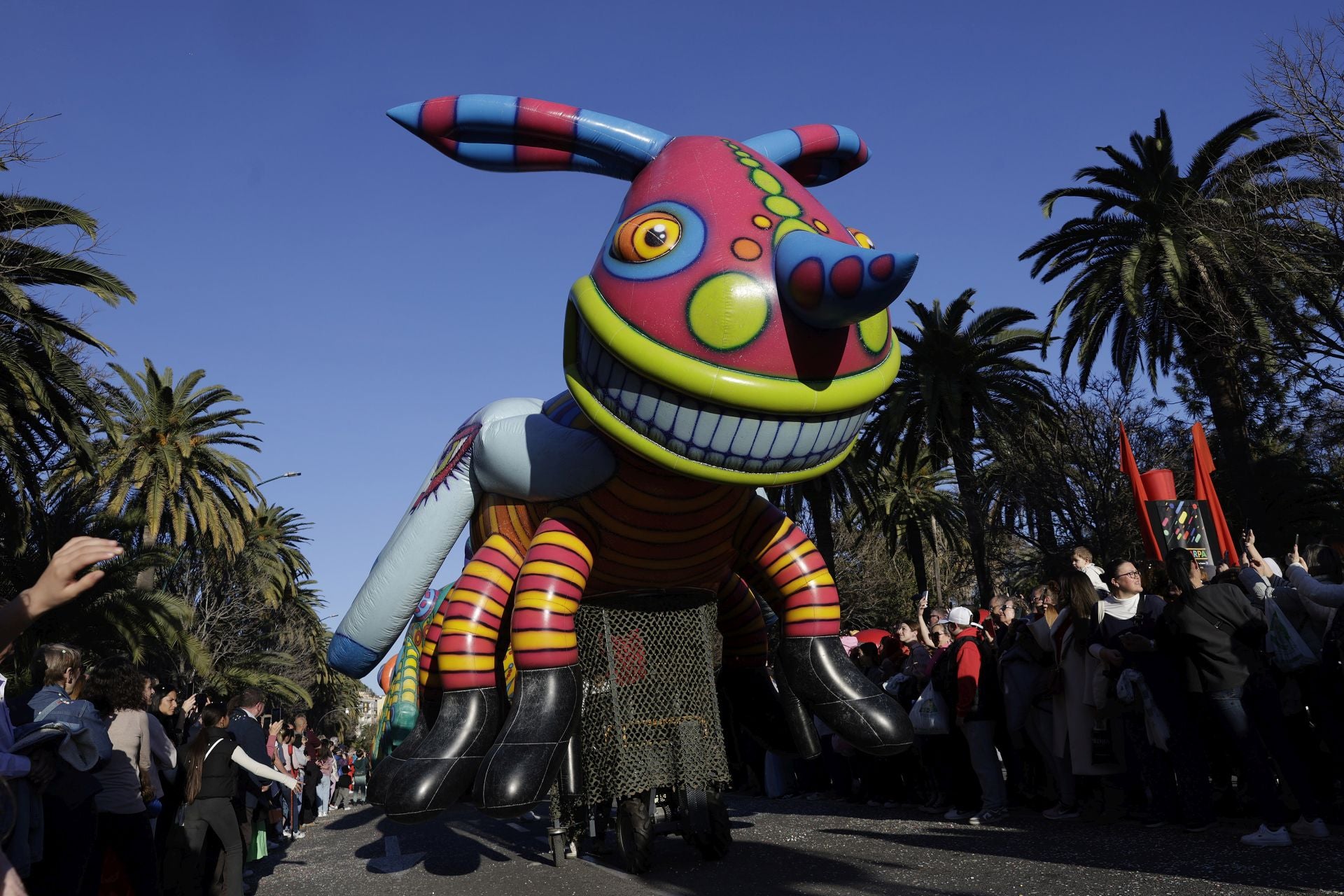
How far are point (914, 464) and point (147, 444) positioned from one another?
1778 centimetres

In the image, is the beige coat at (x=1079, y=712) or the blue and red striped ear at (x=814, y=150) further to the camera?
the beige coat at (x=1079, y=712)

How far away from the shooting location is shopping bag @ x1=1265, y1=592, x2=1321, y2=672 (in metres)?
5.86

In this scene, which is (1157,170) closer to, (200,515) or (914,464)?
(914,464)

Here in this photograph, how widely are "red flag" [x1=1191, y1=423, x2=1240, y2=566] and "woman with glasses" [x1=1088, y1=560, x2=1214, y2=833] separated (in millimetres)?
4618

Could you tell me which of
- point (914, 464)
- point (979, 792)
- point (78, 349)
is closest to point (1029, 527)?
point (914, 464)

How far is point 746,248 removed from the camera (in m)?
5.30

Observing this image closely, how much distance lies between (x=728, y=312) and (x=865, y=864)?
3240mm

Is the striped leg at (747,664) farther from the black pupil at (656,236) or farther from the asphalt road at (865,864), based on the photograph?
the black pupil at (656,236)

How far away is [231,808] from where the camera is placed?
6.95 meters

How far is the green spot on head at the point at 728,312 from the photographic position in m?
5.11

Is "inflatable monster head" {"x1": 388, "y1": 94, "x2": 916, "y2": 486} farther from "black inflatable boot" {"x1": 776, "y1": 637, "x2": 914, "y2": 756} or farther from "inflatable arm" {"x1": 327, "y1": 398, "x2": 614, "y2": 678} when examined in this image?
"black inflatable boot" {"x1": 776, "y1": 637, "x2": 914, "y2": 756}

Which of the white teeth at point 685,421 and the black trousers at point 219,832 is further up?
the white teeth at point 685,421

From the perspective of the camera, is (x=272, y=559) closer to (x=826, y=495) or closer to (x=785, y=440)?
(x=826, y=495)

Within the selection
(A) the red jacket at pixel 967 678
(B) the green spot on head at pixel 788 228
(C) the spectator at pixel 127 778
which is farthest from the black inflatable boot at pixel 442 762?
(A) the red jacket at pixel 967 678
